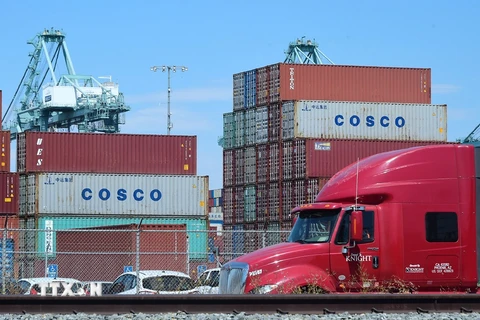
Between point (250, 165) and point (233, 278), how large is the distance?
2434 centimetres

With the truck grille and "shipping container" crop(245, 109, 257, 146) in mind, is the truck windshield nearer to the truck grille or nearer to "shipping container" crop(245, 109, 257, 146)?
the truck grille

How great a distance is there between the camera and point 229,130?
4247 cm

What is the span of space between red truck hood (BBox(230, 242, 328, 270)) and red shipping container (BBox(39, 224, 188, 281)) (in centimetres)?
1376

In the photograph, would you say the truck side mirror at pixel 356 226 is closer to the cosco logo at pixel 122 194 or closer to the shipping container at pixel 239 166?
the cosco logo at pixel 122 194

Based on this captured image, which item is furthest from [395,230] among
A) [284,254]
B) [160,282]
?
[160,282]

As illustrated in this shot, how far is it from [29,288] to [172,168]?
16.5 m

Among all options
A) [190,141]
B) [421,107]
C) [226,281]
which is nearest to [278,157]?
[190,141]

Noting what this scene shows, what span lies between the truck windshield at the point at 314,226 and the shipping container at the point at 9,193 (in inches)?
800

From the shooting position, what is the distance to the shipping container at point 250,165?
132 feet

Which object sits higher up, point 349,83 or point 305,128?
point 349,83

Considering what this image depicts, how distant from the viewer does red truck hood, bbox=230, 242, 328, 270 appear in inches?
619

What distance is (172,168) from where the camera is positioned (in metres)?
39.1

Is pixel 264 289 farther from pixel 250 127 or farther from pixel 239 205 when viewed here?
pixel 250 127

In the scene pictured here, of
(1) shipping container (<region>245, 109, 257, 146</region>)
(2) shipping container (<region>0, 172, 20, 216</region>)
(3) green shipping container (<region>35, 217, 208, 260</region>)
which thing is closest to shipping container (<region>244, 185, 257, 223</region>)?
(1) shipping container (<region>245, 109, 257, 146</region>)
